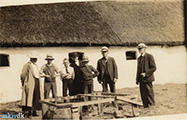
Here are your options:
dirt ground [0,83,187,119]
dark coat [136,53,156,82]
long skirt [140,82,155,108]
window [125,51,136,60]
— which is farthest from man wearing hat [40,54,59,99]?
long skirt [140,82,155,108]

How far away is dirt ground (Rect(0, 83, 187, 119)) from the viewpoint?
16.3 feet

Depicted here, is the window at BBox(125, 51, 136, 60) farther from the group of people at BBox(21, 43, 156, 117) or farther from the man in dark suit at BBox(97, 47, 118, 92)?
the man in dark suit at BBox(97, 47, 118, 92)

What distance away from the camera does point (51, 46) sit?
17.5 ft

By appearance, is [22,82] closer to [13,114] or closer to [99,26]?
[13,114]

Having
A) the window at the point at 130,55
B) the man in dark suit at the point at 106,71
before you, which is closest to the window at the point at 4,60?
the man in dark suit at the point at 106,71

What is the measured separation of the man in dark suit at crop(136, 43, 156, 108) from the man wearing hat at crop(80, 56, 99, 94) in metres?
1.07

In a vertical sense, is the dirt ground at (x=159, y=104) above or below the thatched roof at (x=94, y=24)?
below

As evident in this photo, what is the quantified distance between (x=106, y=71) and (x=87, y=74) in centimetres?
50

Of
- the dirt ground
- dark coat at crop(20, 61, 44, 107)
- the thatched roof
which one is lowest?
the dirt ground

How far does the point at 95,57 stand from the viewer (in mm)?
5234

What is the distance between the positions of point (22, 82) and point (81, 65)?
1408 mm

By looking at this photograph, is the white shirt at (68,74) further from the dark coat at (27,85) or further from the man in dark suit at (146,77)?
A: the man in dark suit at (146,77)

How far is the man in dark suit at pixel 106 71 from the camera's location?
5.19 meters

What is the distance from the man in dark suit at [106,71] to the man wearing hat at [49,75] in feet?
3.46
